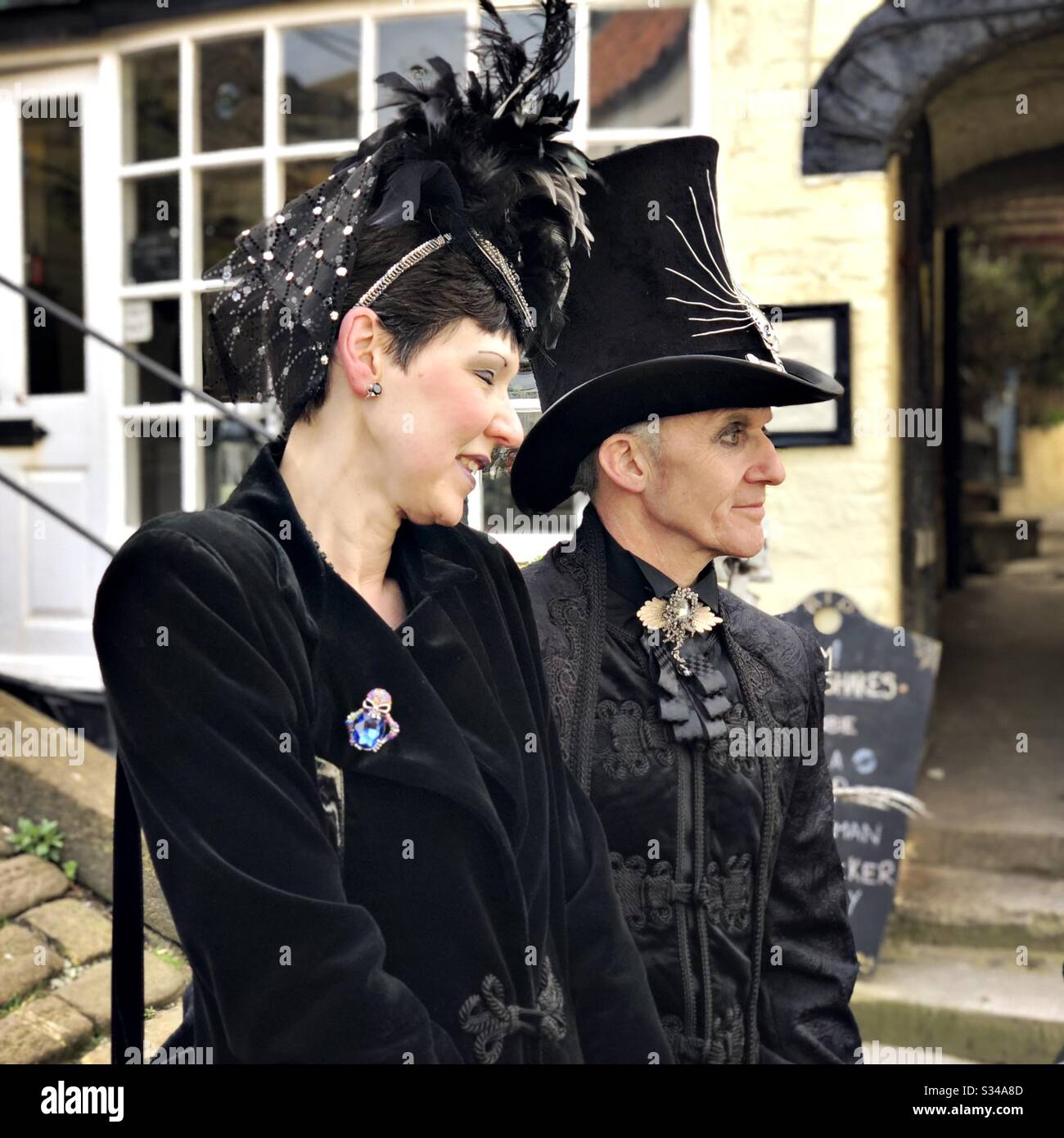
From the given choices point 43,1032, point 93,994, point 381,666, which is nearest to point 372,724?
point 381,666

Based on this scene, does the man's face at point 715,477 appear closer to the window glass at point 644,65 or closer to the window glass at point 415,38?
the window glass at point 644,65

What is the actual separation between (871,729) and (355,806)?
3357 millimetres

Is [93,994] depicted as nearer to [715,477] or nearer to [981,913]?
[715,477]

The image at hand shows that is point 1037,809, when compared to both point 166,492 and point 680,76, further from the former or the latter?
point 166,492

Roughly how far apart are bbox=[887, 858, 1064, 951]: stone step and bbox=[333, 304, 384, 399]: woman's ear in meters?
3.78

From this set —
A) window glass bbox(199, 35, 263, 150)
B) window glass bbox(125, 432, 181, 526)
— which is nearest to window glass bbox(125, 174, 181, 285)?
window glass bbox(199, 35, 263, 150)

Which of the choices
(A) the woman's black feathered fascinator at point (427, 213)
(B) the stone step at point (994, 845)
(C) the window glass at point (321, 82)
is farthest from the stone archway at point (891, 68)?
(A) the woman's black feathered fascinator at point (427, 213)

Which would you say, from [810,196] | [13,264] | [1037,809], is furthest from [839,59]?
[13,264]

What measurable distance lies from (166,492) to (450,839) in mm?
4367

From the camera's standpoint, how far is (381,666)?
1249 millimetres

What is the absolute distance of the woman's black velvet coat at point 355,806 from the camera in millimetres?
1115

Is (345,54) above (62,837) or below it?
above

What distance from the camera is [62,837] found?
3.66 m
